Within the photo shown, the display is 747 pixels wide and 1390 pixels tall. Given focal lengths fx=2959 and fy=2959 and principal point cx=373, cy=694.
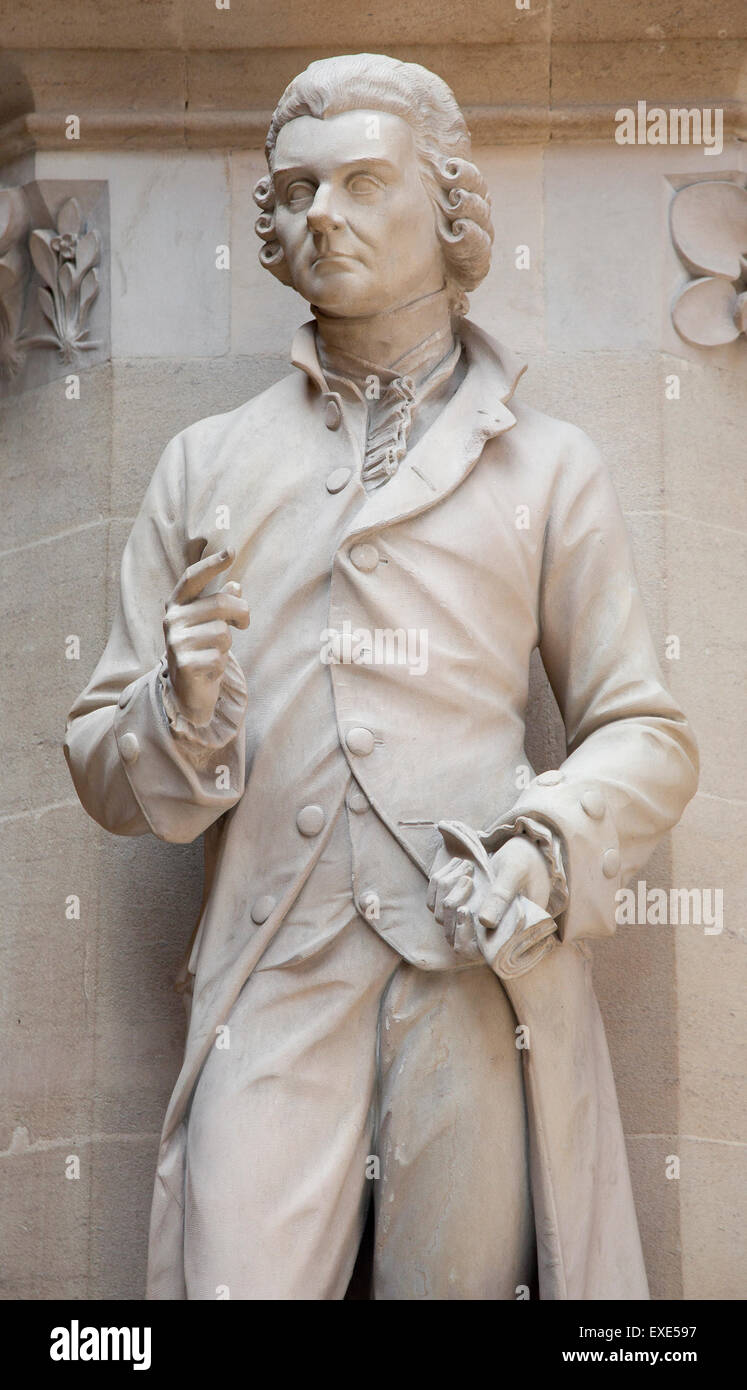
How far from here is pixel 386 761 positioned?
15.8 feet

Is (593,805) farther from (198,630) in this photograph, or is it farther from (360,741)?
(198,630)

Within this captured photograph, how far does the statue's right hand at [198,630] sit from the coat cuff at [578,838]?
0.50 meters

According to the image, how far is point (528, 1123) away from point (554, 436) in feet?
4.08

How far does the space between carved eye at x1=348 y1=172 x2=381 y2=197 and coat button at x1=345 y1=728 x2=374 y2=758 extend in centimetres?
94

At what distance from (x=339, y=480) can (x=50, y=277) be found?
1.19m

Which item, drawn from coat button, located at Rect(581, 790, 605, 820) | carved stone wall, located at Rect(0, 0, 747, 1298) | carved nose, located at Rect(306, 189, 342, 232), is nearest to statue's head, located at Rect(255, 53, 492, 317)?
carved nose, located at Rect(306, 189, 342, 232)

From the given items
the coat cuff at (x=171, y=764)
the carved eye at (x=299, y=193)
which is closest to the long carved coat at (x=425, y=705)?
the coat cuff at (x=171, y=764)

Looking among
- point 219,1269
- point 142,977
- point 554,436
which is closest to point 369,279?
point 554,436

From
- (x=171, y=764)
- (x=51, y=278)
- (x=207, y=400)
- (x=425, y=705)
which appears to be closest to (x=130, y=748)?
(x=171, y=764)

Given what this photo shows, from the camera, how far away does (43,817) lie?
5.61 m

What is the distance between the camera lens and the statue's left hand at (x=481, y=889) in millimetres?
4500

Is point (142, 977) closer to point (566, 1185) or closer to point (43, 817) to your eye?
point (43, 817)

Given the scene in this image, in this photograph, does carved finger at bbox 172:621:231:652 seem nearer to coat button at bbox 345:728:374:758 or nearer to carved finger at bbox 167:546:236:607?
carved finger at bbox 167:546:236:607

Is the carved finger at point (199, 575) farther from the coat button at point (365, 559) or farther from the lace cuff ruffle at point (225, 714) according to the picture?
the coat button at point (365, 559)
